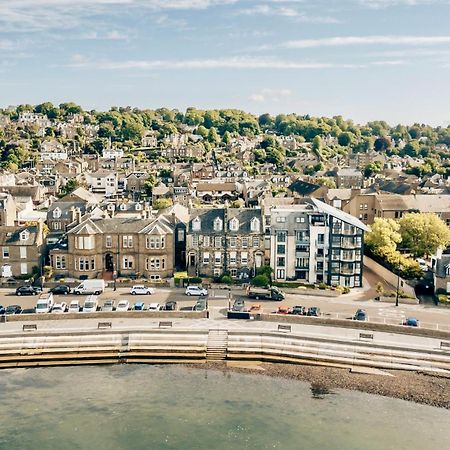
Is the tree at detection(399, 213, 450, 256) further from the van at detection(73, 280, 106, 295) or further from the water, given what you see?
the van at detection(73, 280, 106, 295)

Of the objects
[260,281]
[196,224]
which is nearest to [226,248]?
[196,224]

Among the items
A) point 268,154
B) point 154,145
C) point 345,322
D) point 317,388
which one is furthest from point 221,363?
point 154,145

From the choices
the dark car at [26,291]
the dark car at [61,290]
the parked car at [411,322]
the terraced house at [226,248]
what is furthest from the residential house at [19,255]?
the parked car at [411,322]

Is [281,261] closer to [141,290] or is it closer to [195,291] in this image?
[195,291]

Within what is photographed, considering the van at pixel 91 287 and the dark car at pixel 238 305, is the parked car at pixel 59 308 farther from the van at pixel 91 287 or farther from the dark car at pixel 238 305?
the dark car at pixel 238 305

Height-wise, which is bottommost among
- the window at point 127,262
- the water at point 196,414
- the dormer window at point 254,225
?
the water at point 196,414
